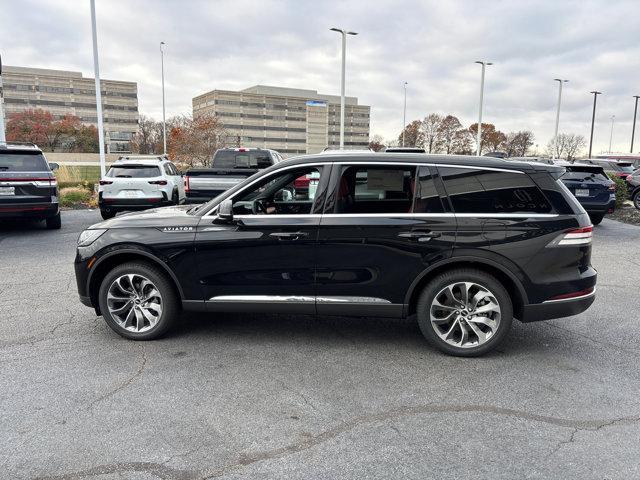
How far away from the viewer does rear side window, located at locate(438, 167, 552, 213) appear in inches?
Answer: 169

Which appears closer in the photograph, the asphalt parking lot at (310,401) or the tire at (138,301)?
the asphalt parking lot at (310,401)

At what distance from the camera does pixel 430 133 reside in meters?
76.1

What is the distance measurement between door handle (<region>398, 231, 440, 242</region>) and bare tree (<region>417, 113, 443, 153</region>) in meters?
73.9

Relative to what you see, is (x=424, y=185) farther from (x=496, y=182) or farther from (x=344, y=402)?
(x=344, y=402)

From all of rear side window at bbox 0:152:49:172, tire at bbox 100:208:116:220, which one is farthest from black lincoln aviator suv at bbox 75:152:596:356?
tire at bbox 100:208:116:220

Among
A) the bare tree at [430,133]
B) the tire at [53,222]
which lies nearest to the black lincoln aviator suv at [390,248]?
the tire at [53,222]

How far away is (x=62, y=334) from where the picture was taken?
4969mm

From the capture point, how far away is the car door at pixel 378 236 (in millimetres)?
4293

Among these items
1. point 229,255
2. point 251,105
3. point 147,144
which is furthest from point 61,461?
point 251,105

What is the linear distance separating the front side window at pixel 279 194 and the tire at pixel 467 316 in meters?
1.36

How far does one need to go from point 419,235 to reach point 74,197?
1740cm

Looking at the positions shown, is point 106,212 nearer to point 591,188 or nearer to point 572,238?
point 572,238

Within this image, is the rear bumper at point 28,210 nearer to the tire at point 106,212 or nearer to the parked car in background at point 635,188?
the tire at point 106,212

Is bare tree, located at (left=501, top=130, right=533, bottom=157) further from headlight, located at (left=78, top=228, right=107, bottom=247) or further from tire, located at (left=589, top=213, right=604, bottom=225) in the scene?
headlight, located at (left=78, top=228, right=107, bottom=247)
